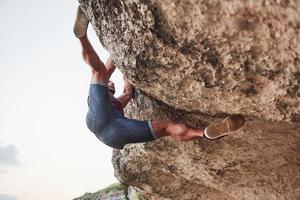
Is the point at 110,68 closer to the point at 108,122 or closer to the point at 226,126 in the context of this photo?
the point at 108,122

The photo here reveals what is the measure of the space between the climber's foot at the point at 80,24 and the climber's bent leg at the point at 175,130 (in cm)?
183

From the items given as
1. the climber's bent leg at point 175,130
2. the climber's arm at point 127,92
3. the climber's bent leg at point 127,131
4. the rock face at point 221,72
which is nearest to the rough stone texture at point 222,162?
the rock face at point 221,72

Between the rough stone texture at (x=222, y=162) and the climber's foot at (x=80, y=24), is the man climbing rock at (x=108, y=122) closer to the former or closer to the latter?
the climber's foot at (x=80, y=24)

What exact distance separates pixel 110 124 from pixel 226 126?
1.88 meters

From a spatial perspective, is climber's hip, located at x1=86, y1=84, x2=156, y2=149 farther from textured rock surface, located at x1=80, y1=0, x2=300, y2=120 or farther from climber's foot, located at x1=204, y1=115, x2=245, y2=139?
climber's foot, located at x1=204, y1=115, x2=245, y2=139

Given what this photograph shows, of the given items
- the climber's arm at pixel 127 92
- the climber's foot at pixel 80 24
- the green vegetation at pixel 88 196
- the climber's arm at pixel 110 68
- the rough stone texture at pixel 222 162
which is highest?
the climber's foot at pixel 80 24

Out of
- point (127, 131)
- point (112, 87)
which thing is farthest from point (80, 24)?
point (127, 131)

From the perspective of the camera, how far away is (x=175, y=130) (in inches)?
220

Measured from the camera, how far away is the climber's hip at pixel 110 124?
5504 mm

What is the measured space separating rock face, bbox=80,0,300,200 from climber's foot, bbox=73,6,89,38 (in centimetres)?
28

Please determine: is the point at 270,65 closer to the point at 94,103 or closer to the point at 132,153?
the point at 94,103

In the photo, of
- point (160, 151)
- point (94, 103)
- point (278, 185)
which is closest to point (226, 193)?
point (278, 185)

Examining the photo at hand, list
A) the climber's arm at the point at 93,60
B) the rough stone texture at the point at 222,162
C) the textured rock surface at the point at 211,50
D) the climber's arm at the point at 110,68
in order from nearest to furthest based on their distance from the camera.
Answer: the textured rock surface at the point at 211,50
the climber's arm at the point at 93,60
the rough stone texture at the point at 222,162
the climber's arm at the point at 110,68

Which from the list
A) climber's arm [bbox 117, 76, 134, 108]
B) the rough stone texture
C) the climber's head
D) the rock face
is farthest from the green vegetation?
the climber's head
